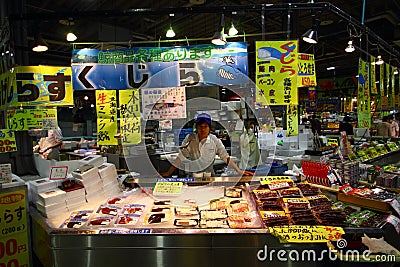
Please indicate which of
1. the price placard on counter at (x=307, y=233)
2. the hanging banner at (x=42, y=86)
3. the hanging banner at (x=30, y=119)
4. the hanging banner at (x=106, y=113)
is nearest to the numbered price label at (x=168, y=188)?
the price placard on counter at (x=307, y=233)

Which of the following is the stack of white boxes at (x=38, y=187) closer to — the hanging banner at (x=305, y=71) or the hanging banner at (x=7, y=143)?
the hanging banner at (x=7, y=143)

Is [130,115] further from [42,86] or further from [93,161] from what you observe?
[93,161]

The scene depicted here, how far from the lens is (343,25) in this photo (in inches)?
369

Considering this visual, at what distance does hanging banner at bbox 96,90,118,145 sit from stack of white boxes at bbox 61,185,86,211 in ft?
6.79

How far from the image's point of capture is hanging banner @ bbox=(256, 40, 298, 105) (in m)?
3.94

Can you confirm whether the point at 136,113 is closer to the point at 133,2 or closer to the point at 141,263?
the point at 141,263

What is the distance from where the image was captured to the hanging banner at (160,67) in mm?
4383

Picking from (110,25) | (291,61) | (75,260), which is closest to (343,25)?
(291,61)

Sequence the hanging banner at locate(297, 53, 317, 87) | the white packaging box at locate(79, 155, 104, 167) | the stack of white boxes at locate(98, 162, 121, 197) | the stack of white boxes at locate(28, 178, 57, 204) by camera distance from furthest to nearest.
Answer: the hanging banner at locate(297, 53, 317, 87), the white packaging box at locate(79, 155, 104, 167), the stack of white boxes at locate(98, 162, 121, 197), the stack of white boxes at locate(28, 178, 57, 204)

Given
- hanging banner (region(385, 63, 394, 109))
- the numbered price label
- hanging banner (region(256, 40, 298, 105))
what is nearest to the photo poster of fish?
hanging banner (region(256, 40, 298, 105))

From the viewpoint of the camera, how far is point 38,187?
9.07 ft

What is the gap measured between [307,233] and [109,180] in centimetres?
235

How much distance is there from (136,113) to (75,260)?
310 centimetres

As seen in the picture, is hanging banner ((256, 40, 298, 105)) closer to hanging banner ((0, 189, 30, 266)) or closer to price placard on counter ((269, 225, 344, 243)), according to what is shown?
price placard on counter ((269, 225, 344, 243))
